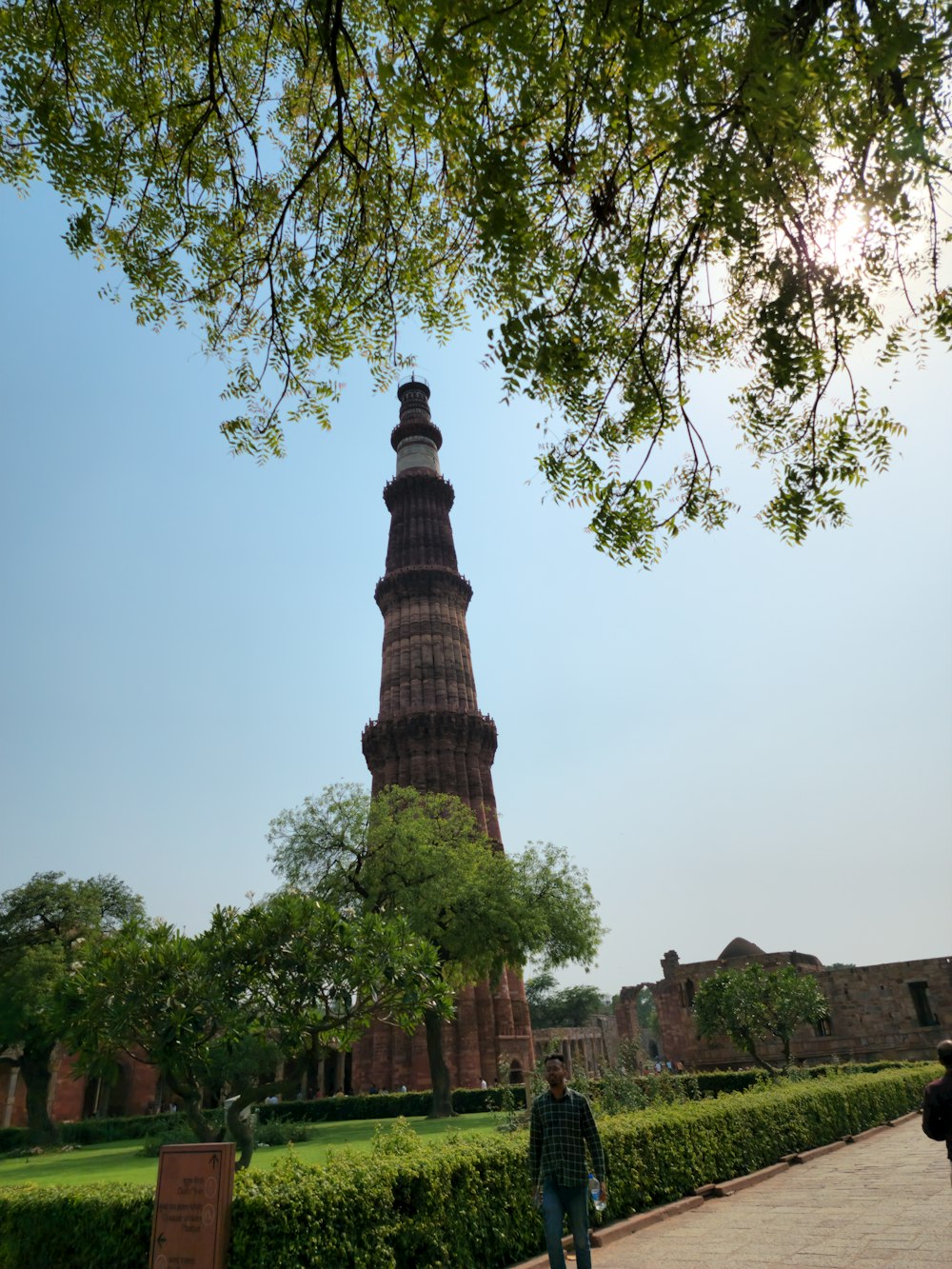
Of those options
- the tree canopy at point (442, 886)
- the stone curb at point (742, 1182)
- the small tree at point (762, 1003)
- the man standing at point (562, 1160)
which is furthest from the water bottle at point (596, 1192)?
the small tree at point (762, 1003)

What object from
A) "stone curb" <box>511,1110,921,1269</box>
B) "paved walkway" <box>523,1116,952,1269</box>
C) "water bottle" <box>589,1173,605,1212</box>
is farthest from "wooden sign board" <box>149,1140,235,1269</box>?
"paved walkway" <box>523,1116,952,1269</box>

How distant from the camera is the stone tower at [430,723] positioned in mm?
29312

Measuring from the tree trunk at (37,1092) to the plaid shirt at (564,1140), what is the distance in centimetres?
2943

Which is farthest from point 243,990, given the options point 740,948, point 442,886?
point 740,948

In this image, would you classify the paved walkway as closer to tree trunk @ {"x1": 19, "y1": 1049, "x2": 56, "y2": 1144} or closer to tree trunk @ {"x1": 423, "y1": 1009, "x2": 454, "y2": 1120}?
tree trunk @ {"x1": 423, "y1": 1009, "x2": 454, "y2": 1120}

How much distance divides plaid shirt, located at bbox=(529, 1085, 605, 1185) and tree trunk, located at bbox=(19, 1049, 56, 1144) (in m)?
29.4

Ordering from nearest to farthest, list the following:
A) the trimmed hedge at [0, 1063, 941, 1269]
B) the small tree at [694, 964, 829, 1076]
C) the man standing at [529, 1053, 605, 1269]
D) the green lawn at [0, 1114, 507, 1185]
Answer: the man standing at [529, 1053, 605, 1269], the trimmed hedge at [0, 1063, 941, 1269], the green lawn at [0, 1114, 507, 1185], the small tree at [694, 964, 829, 1076]

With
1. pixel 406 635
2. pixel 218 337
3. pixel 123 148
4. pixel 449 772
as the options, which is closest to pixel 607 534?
pixel 218 337

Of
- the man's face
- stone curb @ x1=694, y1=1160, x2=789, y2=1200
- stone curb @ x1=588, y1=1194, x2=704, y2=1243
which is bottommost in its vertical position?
stone curb @ x1=694, y1=1160, x2=789, y2=1200

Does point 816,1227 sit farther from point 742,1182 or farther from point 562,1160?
point 562,1160

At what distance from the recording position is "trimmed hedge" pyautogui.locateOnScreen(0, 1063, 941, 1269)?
5.21 metres

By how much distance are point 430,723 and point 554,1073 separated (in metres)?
29.1

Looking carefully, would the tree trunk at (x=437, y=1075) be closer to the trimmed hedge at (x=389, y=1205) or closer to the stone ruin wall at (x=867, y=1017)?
the trimmed hedge at (x=389, y=1205)

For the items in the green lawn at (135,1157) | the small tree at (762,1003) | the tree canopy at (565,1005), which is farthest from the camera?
the tree canopy at (565,1005)
